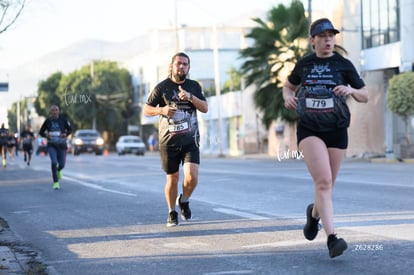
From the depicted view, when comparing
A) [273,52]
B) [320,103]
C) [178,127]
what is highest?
[273,52]

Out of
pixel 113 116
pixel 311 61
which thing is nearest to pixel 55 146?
pixel 311 61

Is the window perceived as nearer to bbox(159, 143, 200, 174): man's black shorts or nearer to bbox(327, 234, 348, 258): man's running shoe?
bbox(159, 143, 200, 174): man's black shorts

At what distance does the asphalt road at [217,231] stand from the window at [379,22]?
2282cm

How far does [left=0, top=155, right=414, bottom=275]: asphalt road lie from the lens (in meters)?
7.32

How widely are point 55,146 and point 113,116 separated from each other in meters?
62.5

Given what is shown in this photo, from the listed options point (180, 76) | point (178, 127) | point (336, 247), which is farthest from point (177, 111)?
point (336, 247)

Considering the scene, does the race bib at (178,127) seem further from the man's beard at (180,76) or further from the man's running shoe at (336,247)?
the man's running shoe at (336,247)

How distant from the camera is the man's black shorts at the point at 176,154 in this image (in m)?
10.4

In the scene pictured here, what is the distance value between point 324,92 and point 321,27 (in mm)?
562

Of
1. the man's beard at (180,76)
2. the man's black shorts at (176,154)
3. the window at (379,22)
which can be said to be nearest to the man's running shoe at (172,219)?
the man's black shorts at (176,154)

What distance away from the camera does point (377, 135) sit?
1652 inches

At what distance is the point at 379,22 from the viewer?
40.0m

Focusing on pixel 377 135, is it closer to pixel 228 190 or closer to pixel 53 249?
pixel 228 190

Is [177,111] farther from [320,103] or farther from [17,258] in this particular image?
[320,103]
